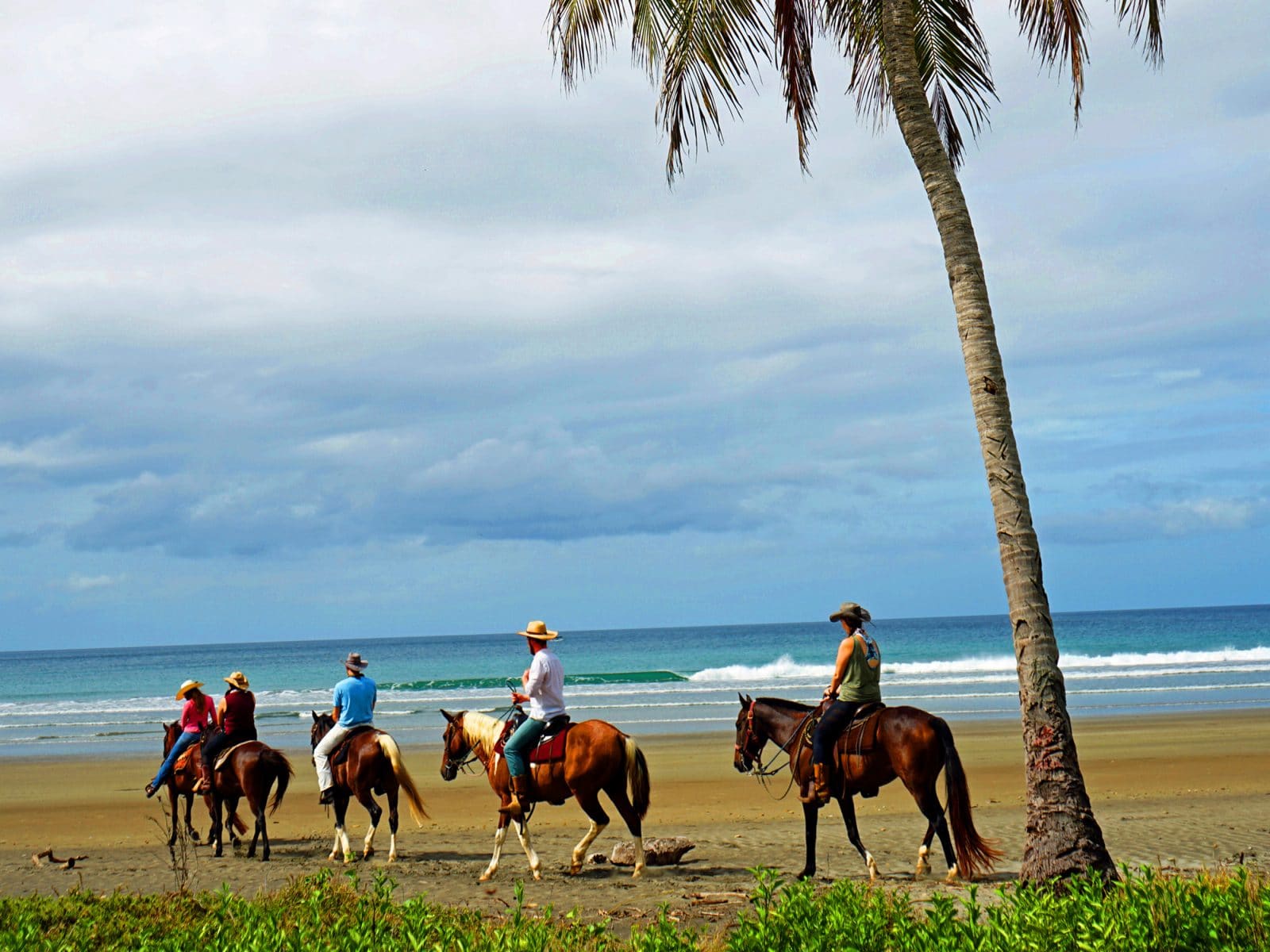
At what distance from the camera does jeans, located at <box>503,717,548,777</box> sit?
10.7m

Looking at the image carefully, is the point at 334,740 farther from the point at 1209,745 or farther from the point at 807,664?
the point at 807,664

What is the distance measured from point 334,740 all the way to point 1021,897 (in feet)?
25.8

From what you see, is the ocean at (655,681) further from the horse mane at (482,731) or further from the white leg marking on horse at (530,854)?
the white leg marking on horse at (530,854)

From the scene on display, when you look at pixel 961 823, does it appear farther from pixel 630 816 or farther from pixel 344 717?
pixel 344 717

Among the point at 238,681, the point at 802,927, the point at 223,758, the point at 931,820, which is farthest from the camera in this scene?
the point at 238,681

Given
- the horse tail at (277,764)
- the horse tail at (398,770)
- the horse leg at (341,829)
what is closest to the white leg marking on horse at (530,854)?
the horse tail at (398,770)

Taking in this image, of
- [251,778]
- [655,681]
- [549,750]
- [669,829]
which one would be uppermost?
[549,750]

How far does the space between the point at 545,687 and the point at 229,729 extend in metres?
4.29

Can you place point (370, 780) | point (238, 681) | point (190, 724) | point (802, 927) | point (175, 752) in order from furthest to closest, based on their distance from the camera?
1. point (190, 724)
2. point (175, 752)
3. point (238, 681)
4. point (370, 780)
5. point (802, 927)

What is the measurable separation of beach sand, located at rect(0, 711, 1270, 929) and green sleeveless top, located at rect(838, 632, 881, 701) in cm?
158

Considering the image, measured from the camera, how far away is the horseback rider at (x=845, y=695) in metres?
10.1

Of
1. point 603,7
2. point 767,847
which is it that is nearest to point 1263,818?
point 767,847

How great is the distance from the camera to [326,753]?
476 inches

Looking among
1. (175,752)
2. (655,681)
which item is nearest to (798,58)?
(175,752)
